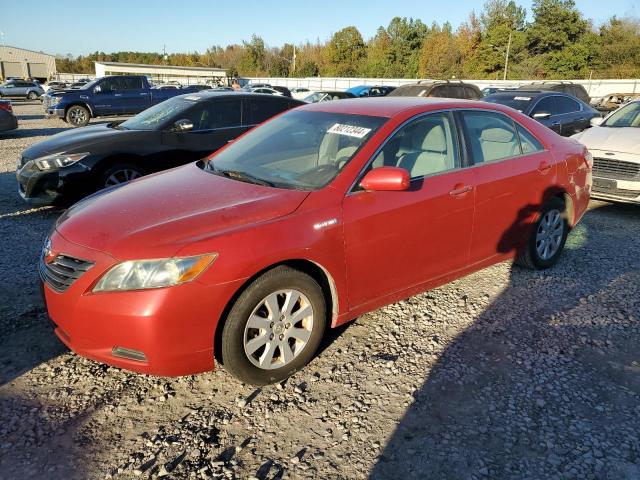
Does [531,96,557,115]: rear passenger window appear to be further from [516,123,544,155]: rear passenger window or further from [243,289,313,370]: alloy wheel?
[243,289,313,370]: alloy wheel

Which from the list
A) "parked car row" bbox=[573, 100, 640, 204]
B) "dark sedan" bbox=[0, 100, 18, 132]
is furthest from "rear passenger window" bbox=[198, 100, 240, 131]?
"dark sedan" bbox=[0, 100, 18, 132]

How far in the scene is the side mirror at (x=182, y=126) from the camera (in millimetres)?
6465

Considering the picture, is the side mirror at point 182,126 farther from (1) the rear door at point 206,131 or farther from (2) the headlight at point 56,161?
(2) the headlight at point 56,161

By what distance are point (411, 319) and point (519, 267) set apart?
168cm

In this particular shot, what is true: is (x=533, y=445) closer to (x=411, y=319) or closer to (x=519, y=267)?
(x=411, y=319)

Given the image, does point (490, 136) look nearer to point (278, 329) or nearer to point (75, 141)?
point (278, 329)

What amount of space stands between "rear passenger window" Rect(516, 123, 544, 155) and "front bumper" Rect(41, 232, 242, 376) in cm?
302

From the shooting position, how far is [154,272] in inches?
101

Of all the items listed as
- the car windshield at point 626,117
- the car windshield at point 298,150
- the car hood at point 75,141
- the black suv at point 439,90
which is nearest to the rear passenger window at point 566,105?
the car windshield at point 626,117

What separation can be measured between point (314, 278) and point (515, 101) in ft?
28.1

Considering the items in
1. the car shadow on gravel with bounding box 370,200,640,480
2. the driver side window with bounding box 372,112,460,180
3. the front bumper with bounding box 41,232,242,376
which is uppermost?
the driver side window with bounding box 372,112,460,180

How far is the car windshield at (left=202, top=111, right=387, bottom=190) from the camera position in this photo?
3355 mm

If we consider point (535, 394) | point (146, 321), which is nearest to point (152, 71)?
point (146, 321)

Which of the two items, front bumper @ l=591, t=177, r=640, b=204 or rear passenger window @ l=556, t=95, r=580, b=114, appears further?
rear passenger window @ l=556, t=95, r=580, b=114
